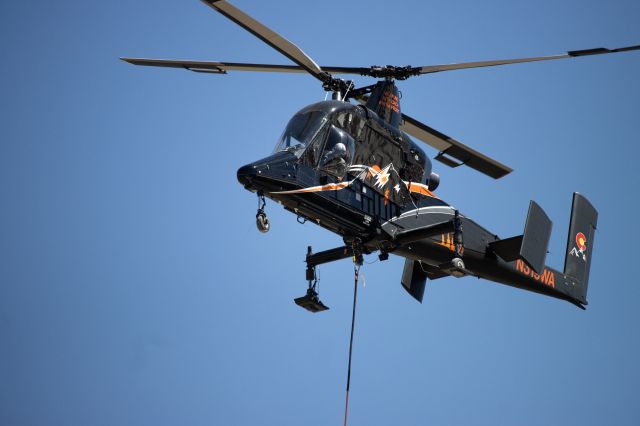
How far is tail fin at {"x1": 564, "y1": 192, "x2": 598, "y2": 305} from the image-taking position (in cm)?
2022

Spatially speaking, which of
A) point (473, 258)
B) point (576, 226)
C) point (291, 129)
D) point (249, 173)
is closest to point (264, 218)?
point (249, 173)

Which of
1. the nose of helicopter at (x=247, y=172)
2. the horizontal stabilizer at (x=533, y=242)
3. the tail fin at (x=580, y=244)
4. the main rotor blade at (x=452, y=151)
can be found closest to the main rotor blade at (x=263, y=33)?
the nose of helicopter at (x=247, y=172)

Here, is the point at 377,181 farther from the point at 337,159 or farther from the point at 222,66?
the point at 222,66

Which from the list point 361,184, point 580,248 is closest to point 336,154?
point 361,184

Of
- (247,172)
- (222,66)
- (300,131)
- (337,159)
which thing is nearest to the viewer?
(247,172)

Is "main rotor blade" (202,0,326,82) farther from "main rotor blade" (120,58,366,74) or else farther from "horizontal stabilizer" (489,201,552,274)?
"horizontal stabilizer" (489,201,552,274)

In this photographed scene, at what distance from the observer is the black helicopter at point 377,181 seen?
49.3 feet

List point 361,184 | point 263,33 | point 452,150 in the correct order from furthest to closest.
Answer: point 452,150 < point 361,184 < point 263,33

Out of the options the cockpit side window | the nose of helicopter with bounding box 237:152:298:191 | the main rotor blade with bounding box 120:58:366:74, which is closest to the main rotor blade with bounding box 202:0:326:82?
the main rotor blade with bounding box 120:58:366:74

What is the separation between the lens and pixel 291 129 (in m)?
15.5

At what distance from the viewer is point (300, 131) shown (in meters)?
15.3

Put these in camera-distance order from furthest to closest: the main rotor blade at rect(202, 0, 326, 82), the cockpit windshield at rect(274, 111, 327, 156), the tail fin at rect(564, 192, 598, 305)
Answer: the tail fin at rect(564, 192, 598, 305)
the cockpit windshield at rect(274, 111, 327, 156)
the main rotor blade at rect(202, 0, 326, 82)

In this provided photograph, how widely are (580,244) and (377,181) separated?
7116 mm

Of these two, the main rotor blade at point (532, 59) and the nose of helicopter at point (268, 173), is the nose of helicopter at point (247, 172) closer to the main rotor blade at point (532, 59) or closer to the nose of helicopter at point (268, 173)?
the nose of helicopter at point (268, 173)
